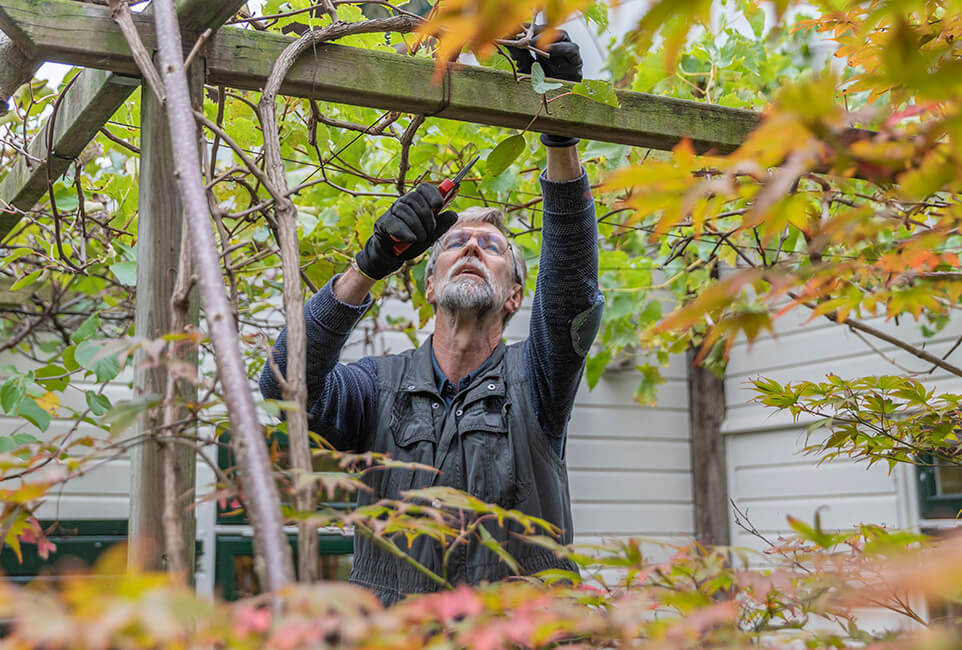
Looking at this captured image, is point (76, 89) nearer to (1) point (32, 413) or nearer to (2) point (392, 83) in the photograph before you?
(2) point (392, 83)

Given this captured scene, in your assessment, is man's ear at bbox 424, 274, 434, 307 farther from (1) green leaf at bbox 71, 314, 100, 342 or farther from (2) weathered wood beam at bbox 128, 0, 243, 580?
(2) weathered wood beam at bbox 128, 0, 243, 580

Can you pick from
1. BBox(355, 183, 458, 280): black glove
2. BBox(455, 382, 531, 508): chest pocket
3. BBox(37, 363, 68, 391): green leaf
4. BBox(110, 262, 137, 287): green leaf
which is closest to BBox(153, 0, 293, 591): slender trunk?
BBox(355, 183, 458, 280): black glove

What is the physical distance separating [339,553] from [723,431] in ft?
7.17

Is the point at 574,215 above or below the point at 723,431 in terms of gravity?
above

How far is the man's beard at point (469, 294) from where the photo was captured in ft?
7.23

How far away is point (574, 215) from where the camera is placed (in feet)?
6.23

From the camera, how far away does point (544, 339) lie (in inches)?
81.7

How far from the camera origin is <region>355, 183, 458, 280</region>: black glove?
1.67 meters

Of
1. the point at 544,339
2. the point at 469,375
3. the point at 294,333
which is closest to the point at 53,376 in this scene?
the point at 469,375

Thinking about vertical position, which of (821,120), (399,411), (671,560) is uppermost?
(821,120)

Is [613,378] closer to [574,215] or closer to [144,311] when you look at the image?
[574,215]

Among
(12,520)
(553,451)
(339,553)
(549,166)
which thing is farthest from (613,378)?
(12,520)

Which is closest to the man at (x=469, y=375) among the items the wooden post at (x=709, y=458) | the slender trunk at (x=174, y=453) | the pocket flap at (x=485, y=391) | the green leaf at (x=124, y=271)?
the pocket flap at (x=485, y=391)

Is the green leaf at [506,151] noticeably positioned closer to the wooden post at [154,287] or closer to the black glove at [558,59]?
the black glove at [558,59]
